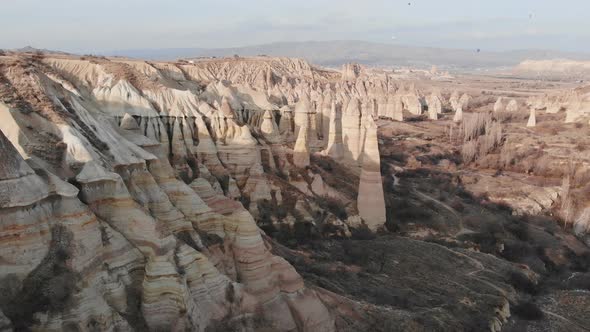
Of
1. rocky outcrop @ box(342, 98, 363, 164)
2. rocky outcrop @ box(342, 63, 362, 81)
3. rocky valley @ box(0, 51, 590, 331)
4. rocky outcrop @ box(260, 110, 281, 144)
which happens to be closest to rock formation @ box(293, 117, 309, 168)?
rocky valley @ box(0, 51, 590, 331)

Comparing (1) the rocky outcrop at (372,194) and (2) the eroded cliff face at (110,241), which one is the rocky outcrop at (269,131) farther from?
(2) the eroded cliff face at (110,241)

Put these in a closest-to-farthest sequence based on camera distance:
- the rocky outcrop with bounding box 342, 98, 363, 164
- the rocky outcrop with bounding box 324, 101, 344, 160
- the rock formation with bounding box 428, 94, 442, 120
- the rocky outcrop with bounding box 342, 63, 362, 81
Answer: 1. the rocky outcrop with bounding box 342, 98, 363, 164
2. the rocky outcrop with bounding box 324, 101, 344, 160
3. the rock formation with bounding box 428, 94, 442, 120
4. the rocky outcrop with bounding box 342, 63, 362, 81

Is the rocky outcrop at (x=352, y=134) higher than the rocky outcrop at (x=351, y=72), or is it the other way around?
the rocky outcrop at (x=351, y=72)

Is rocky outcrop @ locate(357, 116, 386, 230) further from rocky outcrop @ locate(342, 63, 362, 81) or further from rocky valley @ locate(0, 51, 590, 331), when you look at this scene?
rocky outcrop @ locate(342, 63, 362, 81)

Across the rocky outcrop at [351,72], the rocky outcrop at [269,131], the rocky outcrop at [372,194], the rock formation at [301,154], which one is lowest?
the rocky outcrop at [372,194]

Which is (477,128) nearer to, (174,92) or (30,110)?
(174,92)

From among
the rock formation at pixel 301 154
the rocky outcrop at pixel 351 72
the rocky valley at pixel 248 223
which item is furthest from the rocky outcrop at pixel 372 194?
the rocky outcrop at pixel 351 72

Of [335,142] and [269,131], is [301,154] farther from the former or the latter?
[335,142]

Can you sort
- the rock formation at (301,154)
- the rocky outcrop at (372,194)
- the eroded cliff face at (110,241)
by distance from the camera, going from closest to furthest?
1. the eroded cliff face at (110,241)
2. the rocky outcrop at (372,194)
3. the rock formation at (301,154)
